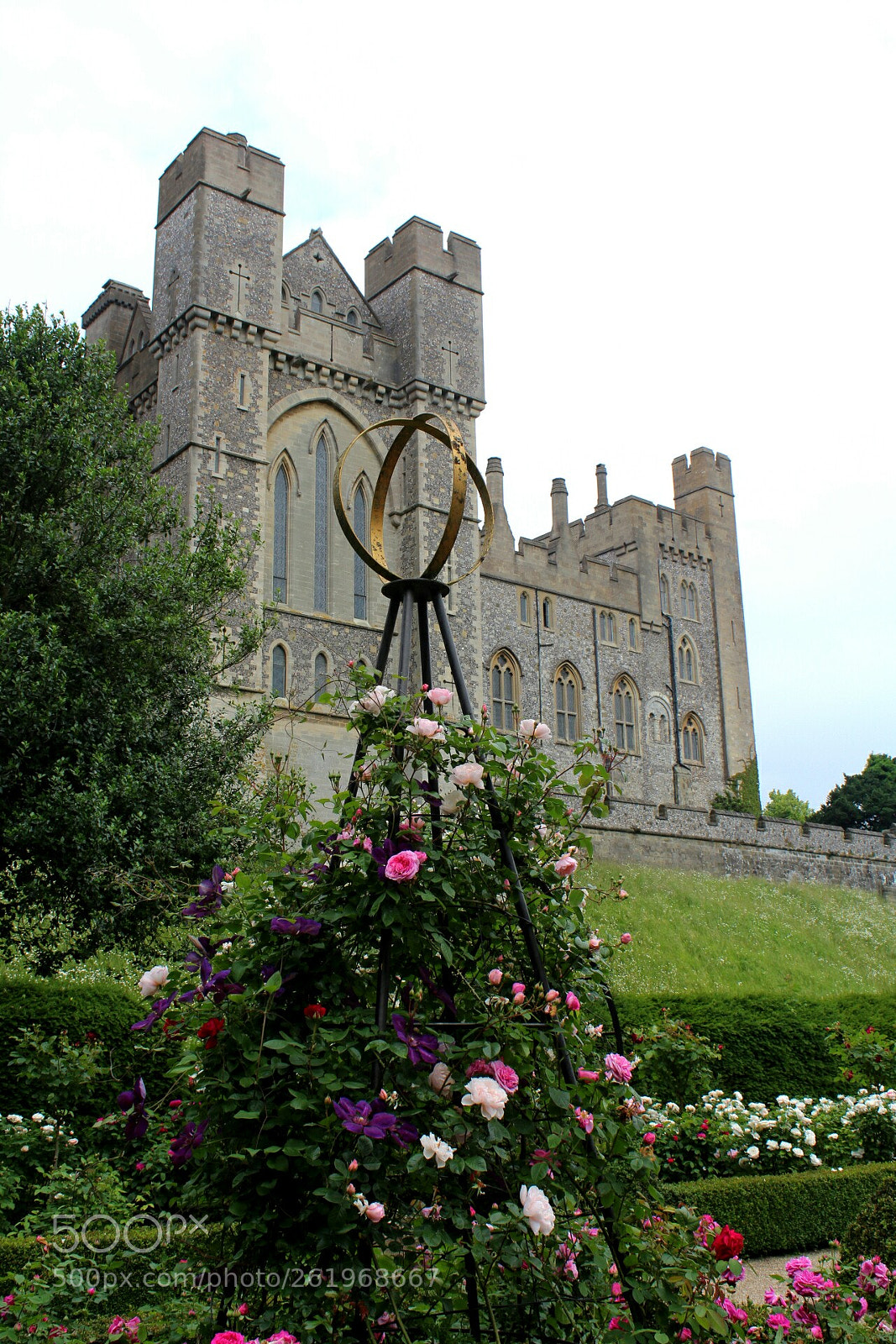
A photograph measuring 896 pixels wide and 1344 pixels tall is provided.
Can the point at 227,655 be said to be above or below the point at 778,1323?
above

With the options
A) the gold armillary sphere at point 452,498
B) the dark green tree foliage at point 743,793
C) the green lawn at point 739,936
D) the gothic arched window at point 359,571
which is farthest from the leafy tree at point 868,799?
Answer: the gold armillary sphere at point 452,498

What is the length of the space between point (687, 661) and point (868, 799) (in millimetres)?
14446

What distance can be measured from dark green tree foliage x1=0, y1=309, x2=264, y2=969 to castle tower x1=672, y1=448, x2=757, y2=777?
80.4 feet

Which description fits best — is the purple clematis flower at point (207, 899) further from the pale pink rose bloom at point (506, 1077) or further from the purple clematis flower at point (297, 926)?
the pale pink rose bloom at point (506, 1077)

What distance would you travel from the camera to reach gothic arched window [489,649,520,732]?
2788 centimetres

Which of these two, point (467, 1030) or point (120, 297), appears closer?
point (467, 1030)

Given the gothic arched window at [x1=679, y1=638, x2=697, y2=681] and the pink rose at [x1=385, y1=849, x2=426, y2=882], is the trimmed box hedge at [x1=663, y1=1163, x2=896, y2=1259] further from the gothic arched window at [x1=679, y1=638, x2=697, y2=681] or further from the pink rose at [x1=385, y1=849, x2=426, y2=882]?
the gothic arched window at [x1=679, y1=638, x2=697, y2=681]

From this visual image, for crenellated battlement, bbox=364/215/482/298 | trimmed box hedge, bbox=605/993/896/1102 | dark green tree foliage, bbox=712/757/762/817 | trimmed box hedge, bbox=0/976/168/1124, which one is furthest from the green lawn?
crenellated battlement, bbox=364/215/482/298

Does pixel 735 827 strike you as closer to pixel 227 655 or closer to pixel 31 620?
pixel 227 655

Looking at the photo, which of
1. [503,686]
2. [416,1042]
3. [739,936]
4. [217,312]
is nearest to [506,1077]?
[416,1042]

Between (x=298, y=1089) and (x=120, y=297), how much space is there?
2370cm

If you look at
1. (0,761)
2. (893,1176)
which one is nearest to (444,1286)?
(893,1176)

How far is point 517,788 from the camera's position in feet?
10.7

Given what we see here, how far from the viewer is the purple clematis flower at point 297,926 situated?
2.81 m
